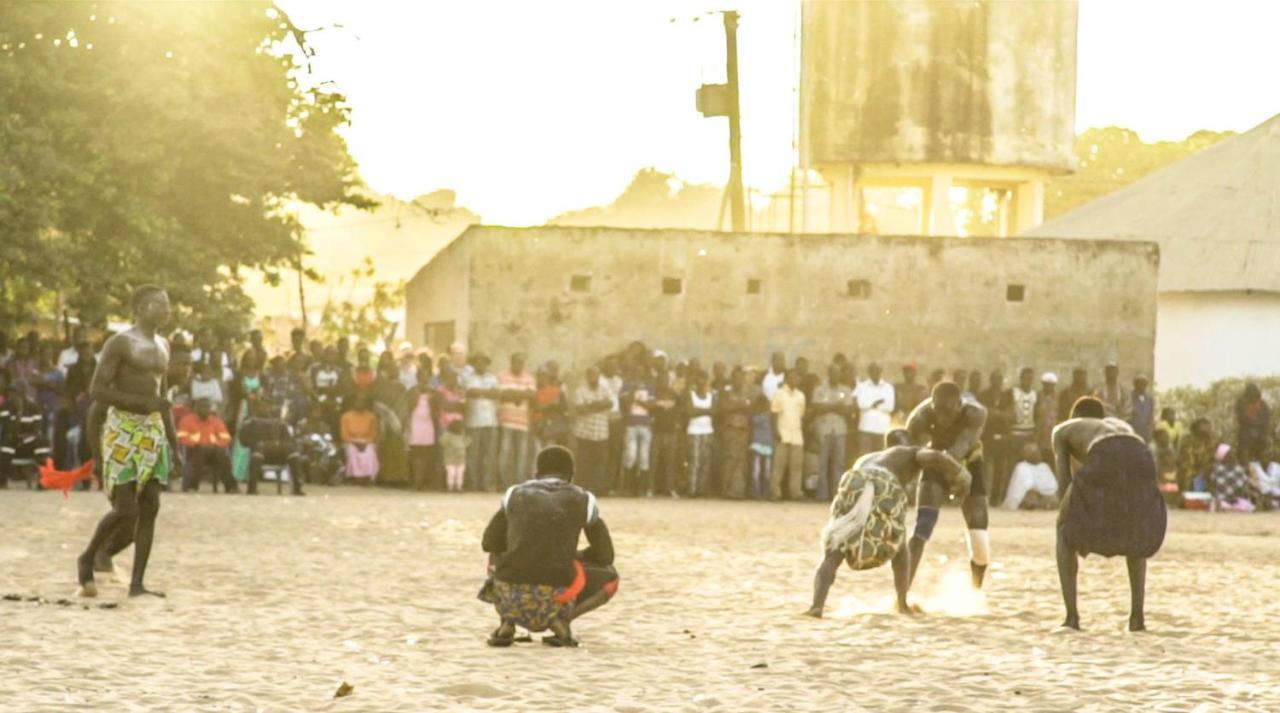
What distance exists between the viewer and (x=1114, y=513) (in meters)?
12.3

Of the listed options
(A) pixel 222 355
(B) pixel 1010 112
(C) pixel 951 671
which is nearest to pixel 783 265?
(A) pixel 222 355

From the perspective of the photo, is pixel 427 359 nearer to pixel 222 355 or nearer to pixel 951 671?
pixel 222 355

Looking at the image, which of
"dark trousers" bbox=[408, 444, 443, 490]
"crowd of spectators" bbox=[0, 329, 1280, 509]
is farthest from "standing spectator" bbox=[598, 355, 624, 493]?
"dark trousers" bbox=[408, 444, 443, 490]

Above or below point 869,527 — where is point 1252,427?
above

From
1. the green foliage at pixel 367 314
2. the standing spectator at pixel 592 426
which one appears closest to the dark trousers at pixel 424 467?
the standing spectator at pixel 592 426

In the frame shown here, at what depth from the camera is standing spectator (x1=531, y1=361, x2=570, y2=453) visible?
26875 millimetres

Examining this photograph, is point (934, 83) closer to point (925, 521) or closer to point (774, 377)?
point (774, 377)

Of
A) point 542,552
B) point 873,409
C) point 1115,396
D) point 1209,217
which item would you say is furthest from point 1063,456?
point 1209,217

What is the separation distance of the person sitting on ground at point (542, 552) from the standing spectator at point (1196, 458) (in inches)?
778

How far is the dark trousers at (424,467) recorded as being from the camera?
89.7 ft

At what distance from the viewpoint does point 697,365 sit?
2800 cm

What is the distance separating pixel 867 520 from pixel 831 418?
15146mm

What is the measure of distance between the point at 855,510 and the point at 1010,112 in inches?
1266

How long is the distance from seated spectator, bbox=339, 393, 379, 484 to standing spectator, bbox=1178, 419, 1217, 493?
36.2 ft
